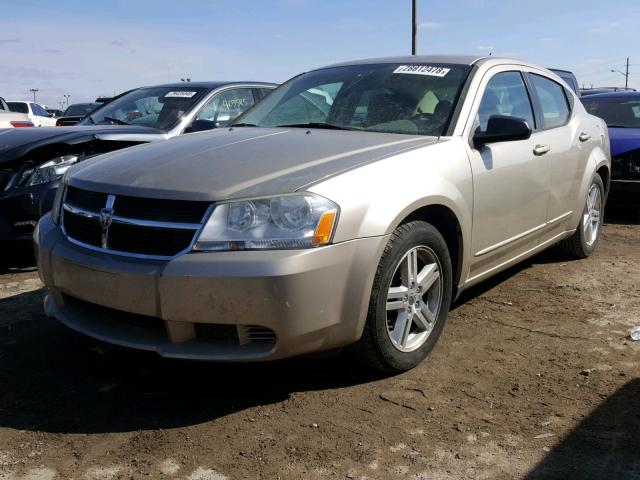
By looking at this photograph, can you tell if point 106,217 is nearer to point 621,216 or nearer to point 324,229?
point 324,229

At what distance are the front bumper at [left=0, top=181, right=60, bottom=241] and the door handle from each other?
11.4 feet

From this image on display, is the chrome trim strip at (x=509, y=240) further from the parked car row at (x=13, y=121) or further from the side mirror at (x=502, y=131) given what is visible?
the parked car row at (x=13, y=121)

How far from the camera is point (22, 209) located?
5.07 meters

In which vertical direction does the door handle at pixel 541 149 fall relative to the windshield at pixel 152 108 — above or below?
below

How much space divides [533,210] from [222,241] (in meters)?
2.44

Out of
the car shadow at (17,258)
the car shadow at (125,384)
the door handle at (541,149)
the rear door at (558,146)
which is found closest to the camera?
the car shadow at (125,384)

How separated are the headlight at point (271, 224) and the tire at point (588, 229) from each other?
3.40 m

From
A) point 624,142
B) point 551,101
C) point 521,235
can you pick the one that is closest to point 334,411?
point 521,235

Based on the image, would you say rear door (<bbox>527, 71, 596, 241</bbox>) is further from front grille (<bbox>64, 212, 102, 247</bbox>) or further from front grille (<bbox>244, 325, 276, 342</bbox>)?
front grille (<bbox>64, 212, 102, 247</bbox>)

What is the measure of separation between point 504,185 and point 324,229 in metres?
1.62

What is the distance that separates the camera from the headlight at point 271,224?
274 centimetres

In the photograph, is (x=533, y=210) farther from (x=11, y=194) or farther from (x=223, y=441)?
(x=11, y=194)

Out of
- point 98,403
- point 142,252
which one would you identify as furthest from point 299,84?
point 98,403

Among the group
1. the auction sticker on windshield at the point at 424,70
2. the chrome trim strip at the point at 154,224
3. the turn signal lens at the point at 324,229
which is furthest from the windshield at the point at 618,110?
the chrome trim strip at the point at 154,224
